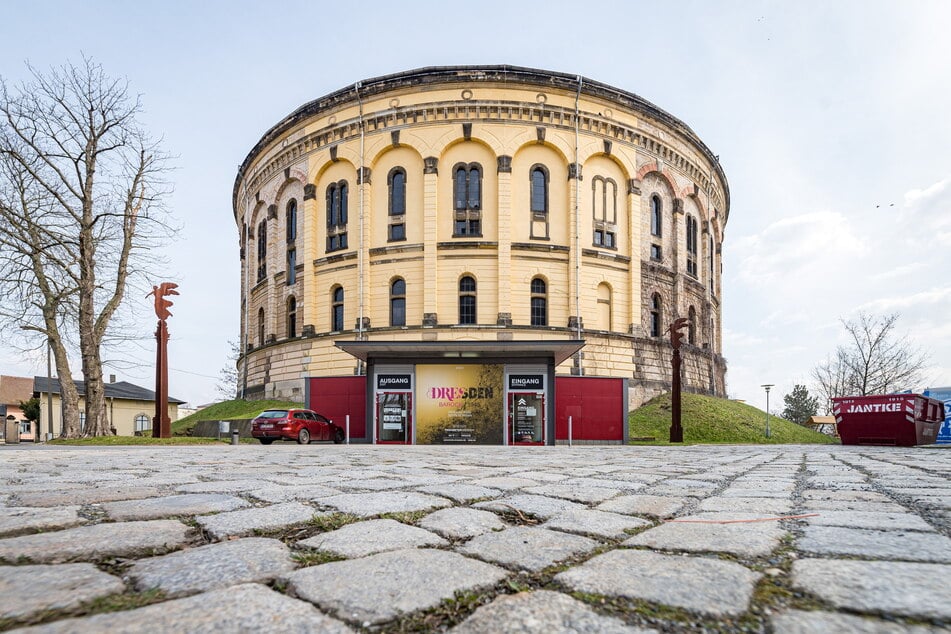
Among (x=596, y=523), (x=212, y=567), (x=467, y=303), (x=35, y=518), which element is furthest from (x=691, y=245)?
(x=212, y=567)

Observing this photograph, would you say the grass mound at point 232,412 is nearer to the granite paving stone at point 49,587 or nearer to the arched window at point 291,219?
the arched window at point 291,219

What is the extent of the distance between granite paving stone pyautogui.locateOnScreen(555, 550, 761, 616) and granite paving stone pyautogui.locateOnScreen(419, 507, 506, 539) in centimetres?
65

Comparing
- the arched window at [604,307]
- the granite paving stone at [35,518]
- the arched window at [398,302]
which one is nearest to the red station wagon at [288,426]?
the arched window at [398,302]

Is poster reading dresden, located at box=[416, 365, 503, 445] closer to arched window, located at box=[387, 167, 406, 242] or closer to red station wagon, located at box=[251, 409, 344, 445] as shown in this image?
red station wagon, located at box=[251, 409, 344, 445]

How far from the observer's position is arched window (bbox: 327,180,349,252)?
32.1 m

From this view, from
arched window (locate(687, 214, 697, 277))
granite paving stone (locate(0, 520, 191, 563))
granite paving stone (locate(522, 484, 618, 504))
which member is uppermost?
arched window (locate(687, 214, 697, 277))

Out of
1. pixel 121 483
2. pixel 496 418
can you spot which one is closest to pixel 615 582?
pixel 121 483

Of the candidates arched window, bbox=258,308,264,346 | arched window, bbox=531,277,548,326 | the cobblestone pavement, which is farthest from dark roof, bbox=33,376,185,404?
the cobblestone pavement

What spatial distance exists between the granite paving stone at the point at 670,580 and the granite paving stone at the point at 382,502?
53.3 inches

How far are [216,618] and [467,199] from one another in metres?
29.9

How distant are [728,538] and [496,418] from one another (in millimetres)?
16726

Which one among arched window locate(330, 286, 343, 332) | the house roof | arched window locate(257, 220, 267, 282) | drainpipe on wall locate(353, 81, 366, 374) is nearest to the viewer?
drainpipe on wall locate(353, 81, 366, 374)

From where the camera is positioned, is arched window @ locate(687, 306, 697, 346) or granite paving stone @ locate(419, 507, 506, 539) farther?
arched window @ locate(687, 306, 697, 346)

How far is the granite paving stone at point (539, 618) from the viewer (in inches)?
52.6
